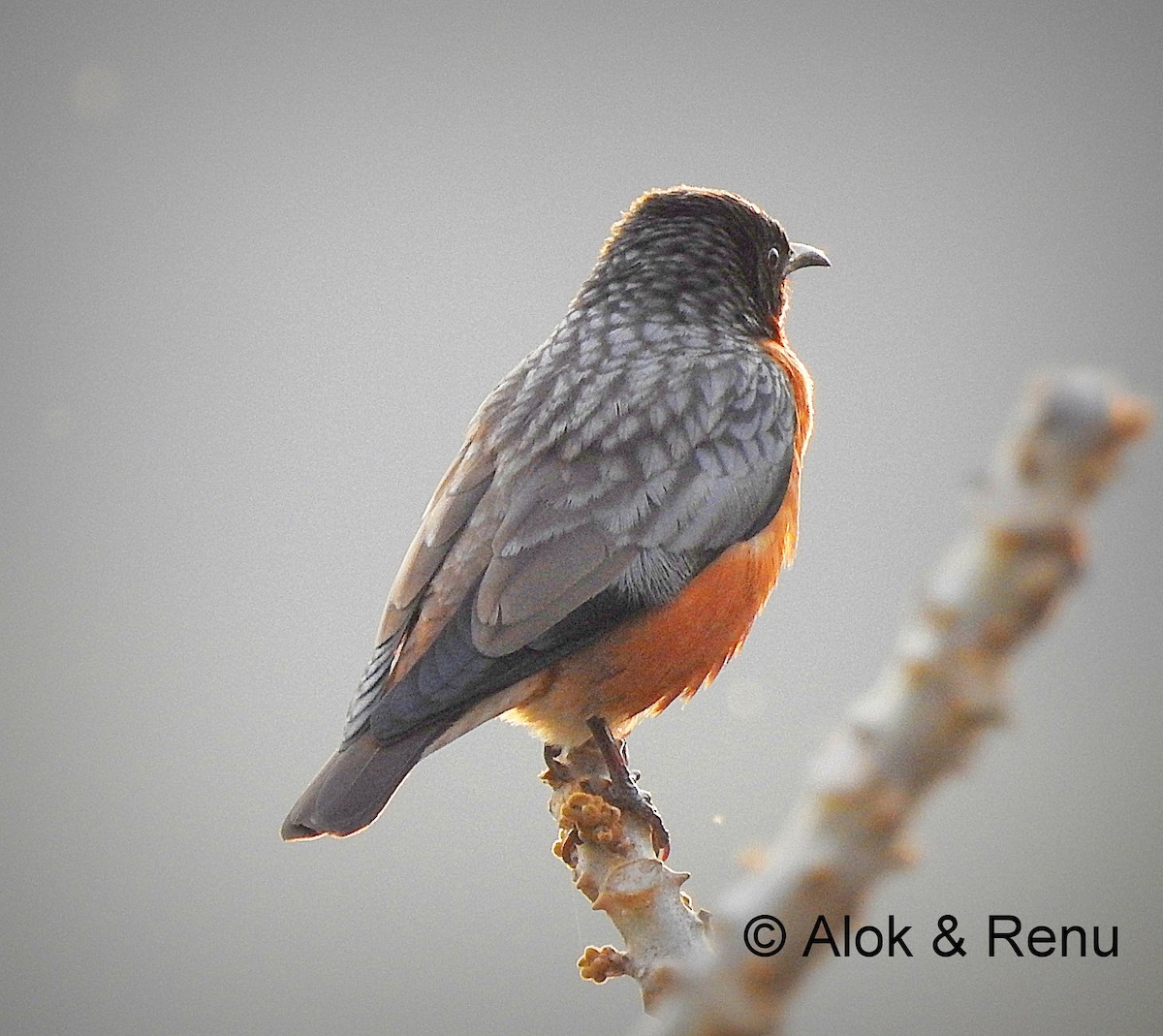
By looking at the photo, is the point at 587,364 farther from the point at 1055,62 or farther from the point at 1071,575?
the point at 1055,62

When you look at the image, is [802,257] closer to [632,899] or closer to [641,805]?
[641,805]

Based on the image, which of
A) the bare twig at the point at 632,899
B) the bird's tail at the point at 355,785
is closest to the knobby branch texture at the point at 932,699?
the bare twig at the point at 632,899

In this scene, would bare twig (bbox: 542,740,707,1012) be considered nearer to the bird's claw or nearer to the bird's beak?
the bird's claw

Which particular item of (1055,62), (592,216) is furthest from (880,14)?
(592,216)

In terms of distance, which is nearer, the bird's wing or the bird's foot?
the bird's wing

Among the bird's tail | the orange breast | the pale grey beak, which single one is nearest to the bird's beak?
the pale grey beak

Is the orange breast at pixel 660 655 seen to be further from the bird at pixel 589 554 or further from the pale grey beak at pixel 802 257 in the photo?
the pale grey beak at pixel 802 257

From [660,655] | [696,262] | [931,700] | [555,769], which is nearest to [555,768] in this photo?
[555,769]
